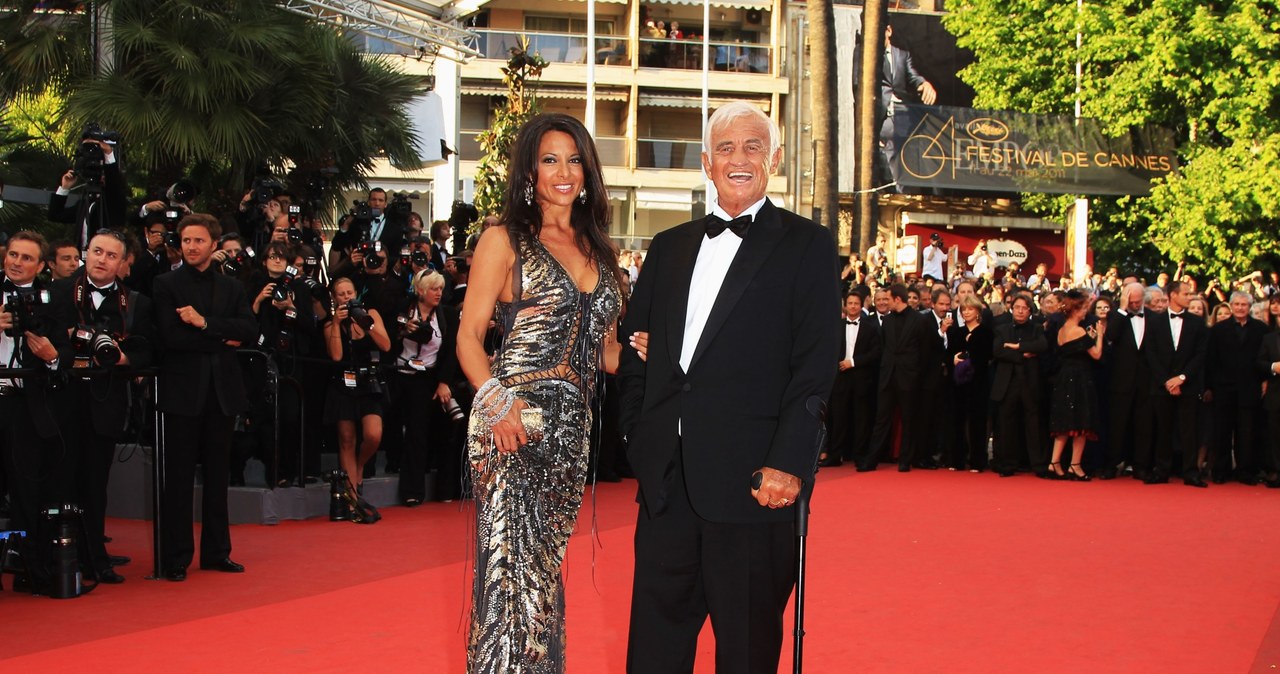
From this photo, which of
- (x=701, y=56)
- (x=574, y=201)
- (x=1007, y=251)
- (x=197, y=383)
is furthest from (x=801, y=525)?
(x=701, y=56)

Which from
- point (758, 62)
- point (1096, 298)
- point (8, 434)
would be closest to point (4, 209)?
point (8, 434)

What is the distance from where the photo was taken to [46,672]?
5.70m

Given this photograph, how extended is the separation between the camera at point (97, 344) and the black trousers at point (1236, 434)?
10.6 m

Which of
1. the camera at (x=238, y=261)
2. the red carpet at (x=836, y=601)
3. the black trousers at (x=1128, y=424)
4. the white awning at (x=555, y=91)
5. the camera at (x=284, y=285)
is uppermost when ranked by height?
the white awning at (x=555, y=91)

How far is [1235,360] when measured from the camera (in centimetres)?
1390

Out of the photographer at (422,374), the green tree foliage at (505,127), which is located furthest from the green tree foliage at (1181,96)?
the photographer at (422,374)

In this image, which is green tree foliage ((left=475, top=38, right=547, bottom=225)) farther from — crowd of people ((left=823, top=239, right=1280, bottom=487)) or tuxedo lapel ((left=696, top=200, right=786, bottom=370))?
tuxedo lapel ((left=696, top=200, right=786, bottom=370))

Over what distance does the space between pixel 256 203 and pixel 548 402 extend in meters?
7.00

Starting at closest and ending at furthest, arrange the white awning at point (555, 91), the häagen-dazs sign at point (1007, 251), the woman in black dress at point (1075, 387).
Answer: the woman in black dress at point (1075, 387)
the white awning at point (555, 91)
the häagen-dazs sign at point (1007, 251)

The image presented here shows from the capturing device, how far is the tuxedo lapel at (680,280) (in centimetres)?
395

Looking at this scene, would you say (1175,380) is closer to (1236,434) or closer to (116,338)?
(1236,434)

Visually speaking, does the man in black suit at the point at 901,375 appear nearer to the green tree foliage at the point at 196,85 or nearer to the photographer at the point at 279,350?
the green tree foliage at the point at 196,85

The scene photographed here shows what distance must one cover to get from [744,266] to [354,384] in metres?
6.51

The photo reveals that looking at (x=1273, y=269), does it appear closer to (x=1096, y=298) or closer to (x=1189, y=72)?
(x=1189, y=72)
